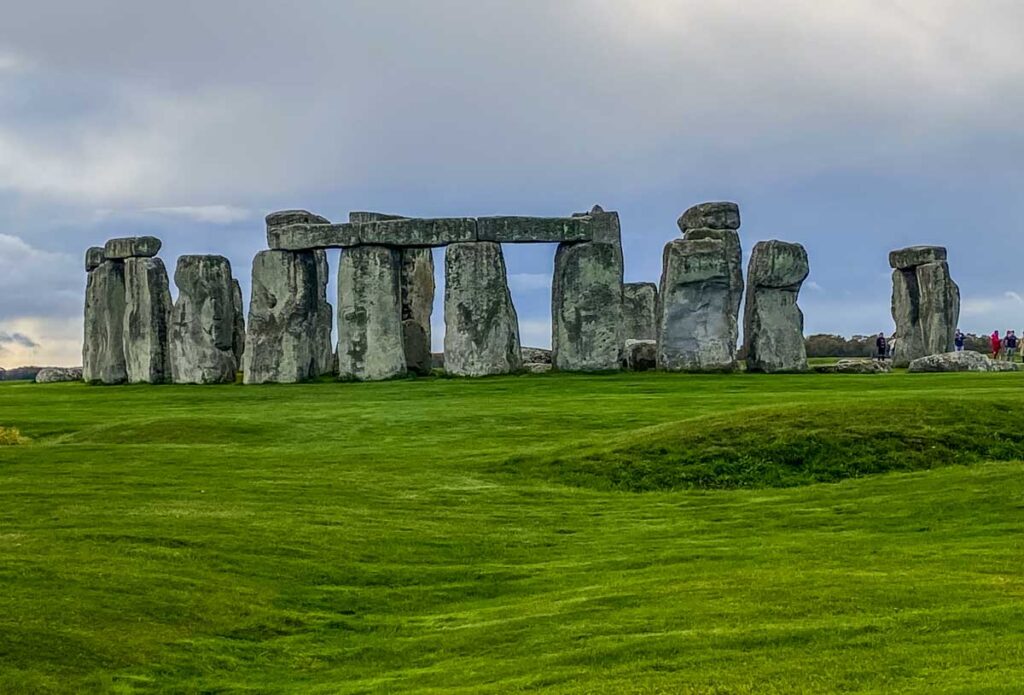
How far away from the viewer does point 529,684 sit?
38.6 feet

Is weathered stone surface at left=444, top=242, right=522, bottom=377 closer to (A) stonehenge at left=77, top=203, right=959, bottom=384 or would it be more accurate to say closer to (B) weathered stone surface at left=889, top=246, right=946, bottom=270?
(A) stonehenge at left=77, top=203, right=959, bottom=384

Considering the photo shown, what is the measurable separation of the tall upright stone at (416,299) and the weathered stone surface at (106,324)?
26.1 ft

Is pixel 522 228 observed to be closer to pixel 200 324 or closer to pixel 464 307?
pixel 464 307

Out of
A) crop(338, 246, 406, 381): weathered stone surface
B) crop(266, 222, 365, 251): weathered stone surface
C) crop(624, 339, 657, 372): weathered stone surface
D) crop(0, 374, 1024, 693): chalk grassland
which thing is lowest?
crop(0, 374, 1024, 693): chalk grassland

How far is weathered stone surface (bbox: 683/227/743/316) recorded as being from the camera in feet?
144

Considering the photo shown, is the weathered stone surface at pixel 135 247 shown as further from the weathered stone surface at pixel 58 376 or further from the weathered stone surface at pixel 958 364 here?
the weathered stone surface at pixel 958 364

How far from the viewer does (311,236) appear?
45.3m

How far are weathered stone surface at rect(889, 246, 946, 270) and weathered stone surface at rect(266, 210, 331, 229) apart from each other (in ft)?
67.5

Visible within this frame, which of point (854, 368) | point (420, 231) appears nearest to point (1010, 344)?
point (854, 368)

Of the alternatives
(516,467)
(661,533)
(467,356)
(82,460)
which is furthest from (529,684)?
(467,356)

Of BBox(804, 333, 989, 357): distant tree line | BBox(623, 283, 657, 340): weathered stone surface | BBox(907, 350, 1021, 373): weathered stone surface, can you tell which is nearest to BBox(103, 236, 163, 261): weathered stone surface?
BBox(623, 283, 657, 340): weathered stone surface

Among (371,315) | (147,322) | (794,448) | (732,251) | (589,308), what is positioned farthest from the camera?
(147,322)

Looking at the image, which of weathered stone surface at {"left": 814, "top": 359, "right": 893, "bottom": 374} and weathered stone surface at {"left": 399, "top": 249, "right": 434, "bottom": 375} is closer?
weathered stone surface at {"left": 814, "top": 359, "right": 893, "bottom": 374}

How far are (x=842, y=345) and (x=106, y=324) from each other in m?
33.0
